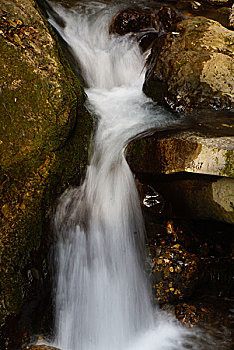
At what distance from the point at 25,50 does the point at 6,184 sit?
1.57 metres

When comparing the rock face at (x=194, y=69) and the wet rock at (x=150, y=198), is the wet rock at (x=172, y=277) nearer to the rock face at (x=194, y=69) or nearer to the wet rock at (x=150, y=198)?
the wet rock at (x=150, y=198)

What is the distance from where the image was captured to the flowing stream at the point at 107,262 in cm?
358

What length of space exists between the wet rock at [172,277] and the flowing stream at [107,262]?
154mm

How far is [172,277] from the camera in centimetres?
391

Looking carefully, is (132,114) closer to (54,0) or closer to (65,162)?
(65,162)

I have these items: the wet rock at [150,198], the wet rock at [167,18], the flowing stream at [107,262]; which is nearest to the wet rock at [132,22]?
the wet rock at [167,18]

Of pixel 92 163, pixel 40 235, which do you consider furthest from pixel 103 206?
pixel 40 235

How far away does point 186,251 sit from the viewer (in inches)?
160

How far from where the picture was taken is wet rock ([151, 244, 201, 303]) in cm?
391

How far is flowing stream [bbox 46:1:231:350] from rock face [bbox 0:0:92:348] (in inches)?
12.5

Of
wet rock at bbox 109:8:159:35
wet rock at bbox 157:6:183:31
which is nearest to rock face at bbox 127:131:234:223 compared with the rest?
wet rock at bbox 109:8:159:35

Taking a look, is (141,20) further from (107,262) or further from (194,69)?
(107,262)

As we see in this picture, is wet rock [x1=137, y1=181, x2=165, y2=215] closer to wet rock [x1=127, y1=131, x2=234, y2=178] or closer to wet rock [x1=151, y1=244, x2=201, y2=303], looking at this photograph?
wet rock [x1=127, y1=131, x2=234, y2=178]

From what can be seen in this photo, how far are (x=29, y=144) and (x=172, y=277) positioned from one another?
2344mm
